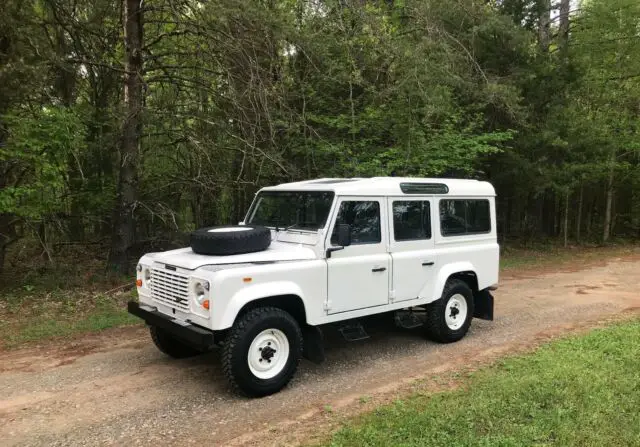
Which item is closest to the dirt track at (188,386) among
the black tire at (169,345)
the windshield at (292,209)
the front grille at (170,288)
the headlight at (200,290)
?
the black tire at (169,345)

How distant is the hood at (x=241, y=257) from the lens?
473cm

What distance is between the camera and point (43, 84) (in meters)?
8.47

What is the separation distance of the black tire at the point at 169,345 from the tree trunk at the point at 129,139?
507 cm

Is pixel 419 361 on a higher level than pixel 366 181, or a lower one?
lower

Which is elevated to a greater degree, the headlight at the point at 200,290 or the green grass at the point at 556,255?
the headlight at the point at 200,290

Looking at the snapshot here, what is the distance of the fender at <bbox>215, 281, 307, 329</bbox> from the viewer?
443 centimetres

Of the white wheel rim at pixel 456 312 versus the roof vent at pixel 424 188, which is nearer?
the roof vent at pixel 424 188

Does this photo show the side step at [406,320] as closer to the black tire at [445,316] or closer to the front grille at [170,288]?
the black tire at [445,316]

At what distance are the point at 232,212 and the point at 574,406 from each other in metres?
8.99

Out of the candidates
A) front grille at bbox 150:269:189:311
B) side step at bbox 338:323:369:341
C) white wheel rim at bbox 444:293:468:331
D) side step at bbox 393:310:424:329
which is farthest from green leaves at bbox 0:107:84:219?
white wheel rim at bbox 444:293:468:331

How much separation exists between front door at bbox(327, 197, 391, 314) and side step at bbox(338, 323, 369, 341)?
0.95 feet

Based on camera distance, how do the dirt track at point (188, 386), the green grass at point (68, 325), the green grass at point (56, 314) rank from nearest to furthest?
the dirt track at point (188, 386), the green grass at point (68, 325), the green grass at point (56, 314)

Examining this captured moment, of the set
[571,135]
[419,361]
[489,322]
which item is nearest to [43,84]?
[419,361]

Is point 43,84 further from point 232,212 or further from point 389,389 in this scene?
point 389,389
